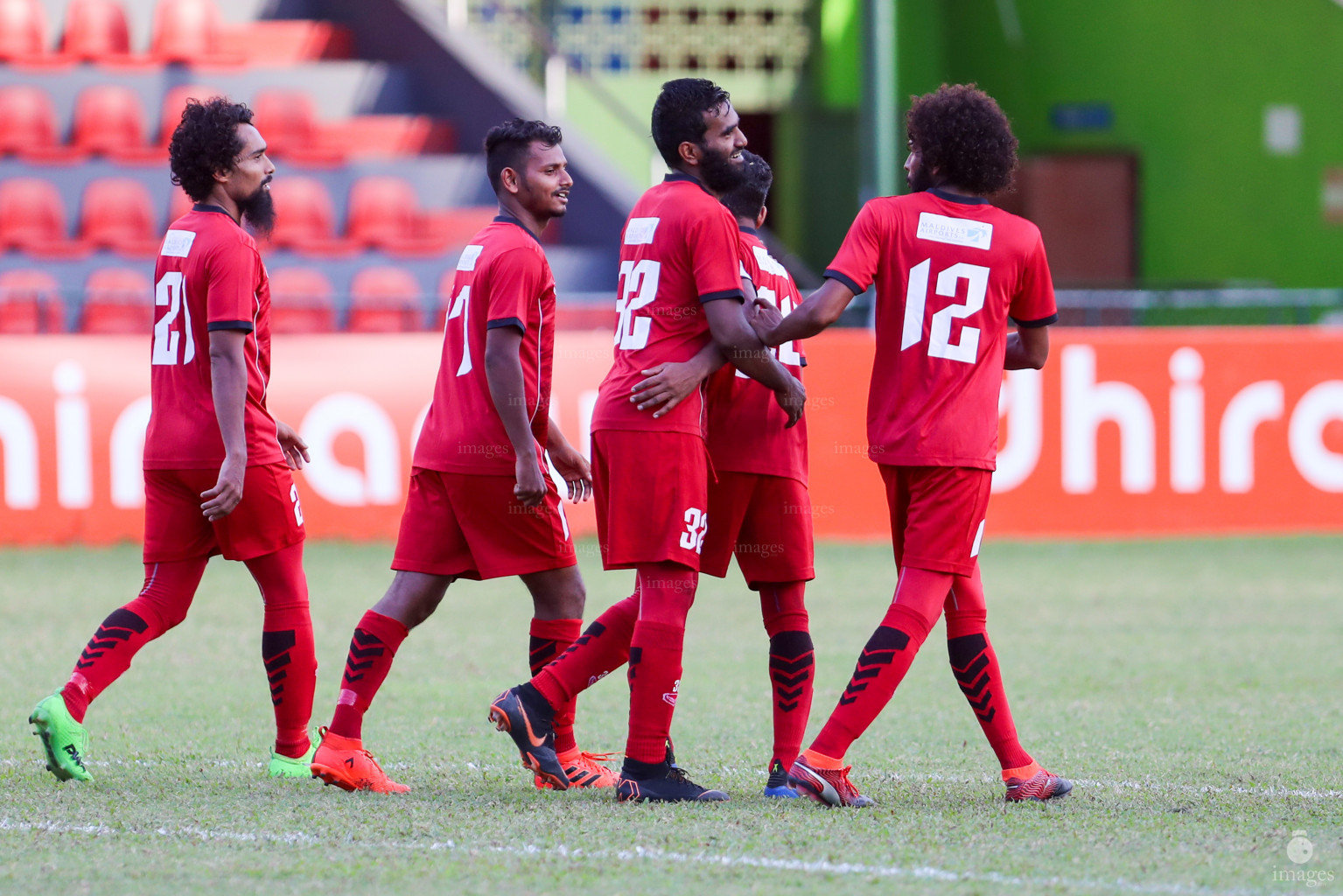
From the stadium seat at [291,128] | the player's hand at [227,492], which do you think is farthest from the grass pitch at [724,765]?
the stadium seat at [291,128]

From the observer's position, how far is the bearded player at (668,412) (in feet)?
15.7

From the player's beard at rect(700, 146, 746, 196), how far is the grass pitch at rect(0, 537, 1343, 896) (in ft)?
5.86

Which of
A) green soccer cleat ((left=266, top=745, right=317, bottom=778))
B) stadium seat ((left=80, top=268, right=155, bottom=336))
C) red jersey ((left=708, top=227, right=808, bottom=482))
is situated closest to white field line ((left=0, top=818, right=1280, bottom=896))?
green soccer cleat ((left=266, top=745, right=317, bottom=778))

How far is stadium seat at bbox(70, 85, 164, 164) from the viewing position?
1662cm

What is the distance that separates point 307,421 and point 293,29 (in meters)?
8.17

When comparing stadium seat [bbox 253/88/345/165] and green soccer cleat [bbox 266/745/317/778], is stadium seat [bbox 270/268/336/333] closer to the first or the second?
stadium seat [bbox 253/88/345/165]

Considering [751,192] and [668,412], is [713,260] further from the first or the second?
[751,192]

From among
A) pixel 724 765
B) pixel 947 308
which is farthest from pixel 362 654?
pixel 947 308

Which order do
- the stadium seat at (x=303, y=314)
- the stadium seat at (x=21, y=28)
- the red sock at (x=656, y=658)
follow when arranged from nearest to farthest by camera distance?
the red sock at (x=656, y=658) < the stadium seat at (x=303, y=314) < the stadium seat at (x=21, y=28)

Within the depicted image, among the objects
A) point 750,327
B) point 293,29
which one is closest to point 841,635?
point 750,327

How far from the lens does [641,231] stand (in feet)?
16.0

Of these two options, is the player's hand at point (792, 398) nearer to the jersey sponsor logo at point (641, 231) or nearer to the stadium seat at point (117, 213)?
the jersey sponsor logo at point (641, 231)

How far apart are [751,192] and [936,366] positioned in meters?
0.88

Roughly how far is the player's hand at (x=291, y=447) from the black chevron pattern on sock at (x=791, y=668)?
1.71 meters
